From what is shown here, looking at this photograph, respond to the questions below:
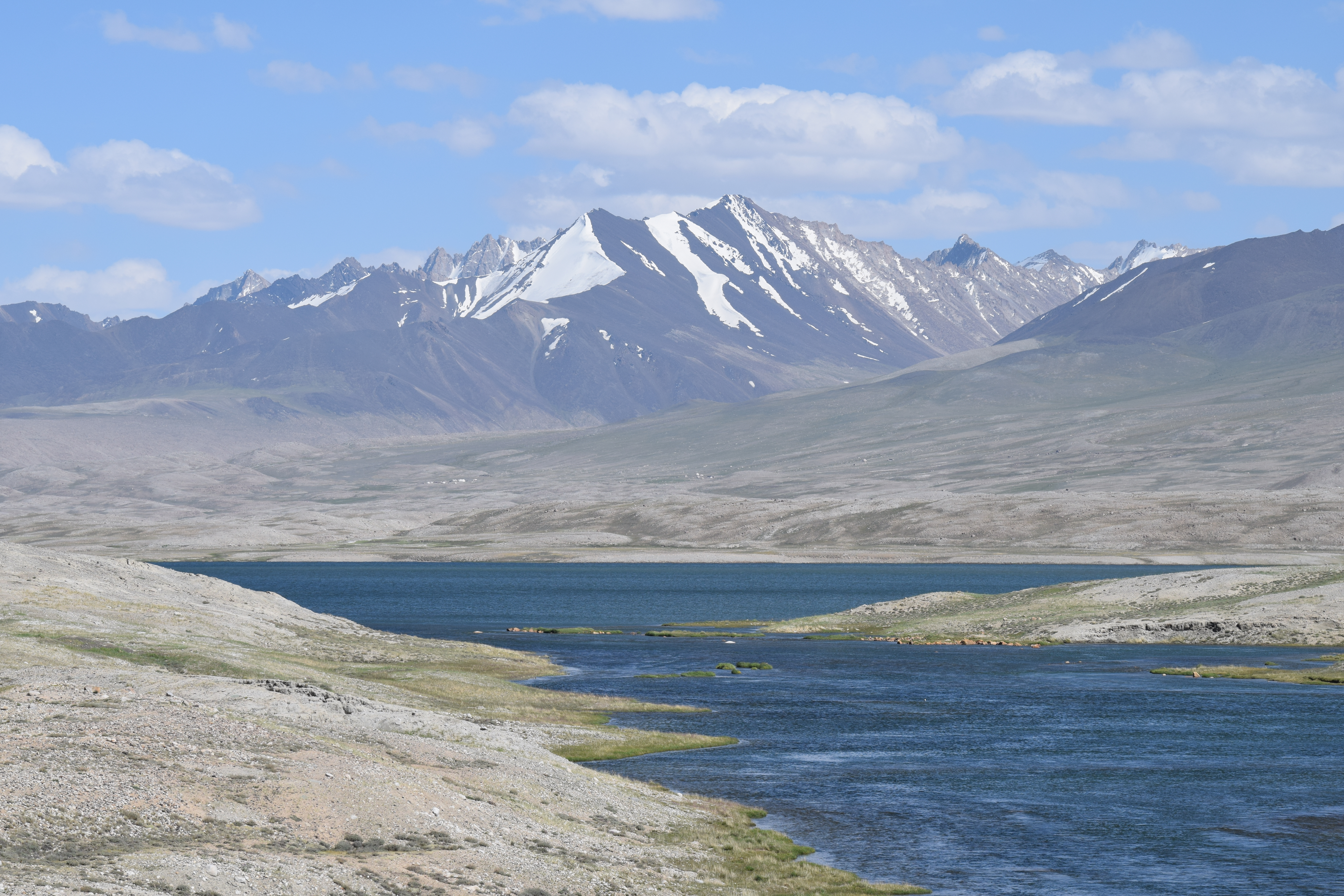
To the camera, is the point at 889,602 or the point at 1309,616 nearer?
the point at 1309,616

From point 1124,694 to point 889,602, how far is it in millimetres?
54723

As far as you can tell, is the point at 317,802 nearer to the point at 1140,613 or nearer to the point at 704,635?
the point at 704,635

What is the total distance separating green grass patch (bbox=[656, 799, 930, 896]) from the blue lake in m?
1.19

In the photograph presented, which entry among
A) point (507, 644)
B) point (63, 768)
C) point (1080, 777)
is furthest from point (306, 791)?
point (507, 644)

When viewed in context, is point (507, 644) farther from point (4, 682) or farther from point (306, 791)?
Answer: point (306, 791)

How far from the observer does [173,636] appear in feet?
280

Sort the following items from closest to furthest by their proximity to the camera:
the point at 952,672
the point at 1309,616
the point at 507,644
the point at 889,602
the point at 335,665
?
1. the point at 335,665
2. the point at 952,672
3. the point at 1309,616
4. the point at 507,644
5. the point at 889,602

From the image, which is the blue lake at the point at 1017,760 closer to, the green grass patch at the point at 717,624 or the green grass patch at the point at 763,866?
the green grass patch at the point at 763,866

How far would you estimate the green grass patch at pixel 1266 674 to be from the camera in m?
83.4

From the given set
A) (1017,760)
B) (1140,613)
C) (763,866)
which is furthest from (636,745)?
(1140,613)

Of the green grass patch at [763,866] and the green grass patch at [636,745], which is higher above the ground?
the green grass patch at [763,866]

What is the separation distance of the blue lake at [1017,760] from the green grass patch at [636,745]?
40.0 inches

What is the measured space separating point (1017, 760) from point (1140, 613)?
62746 mm

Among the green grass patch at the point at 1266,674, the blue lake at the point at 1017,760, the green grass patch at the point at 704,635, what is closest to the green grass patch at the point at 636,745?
the blue lake at the point at 1017,760
